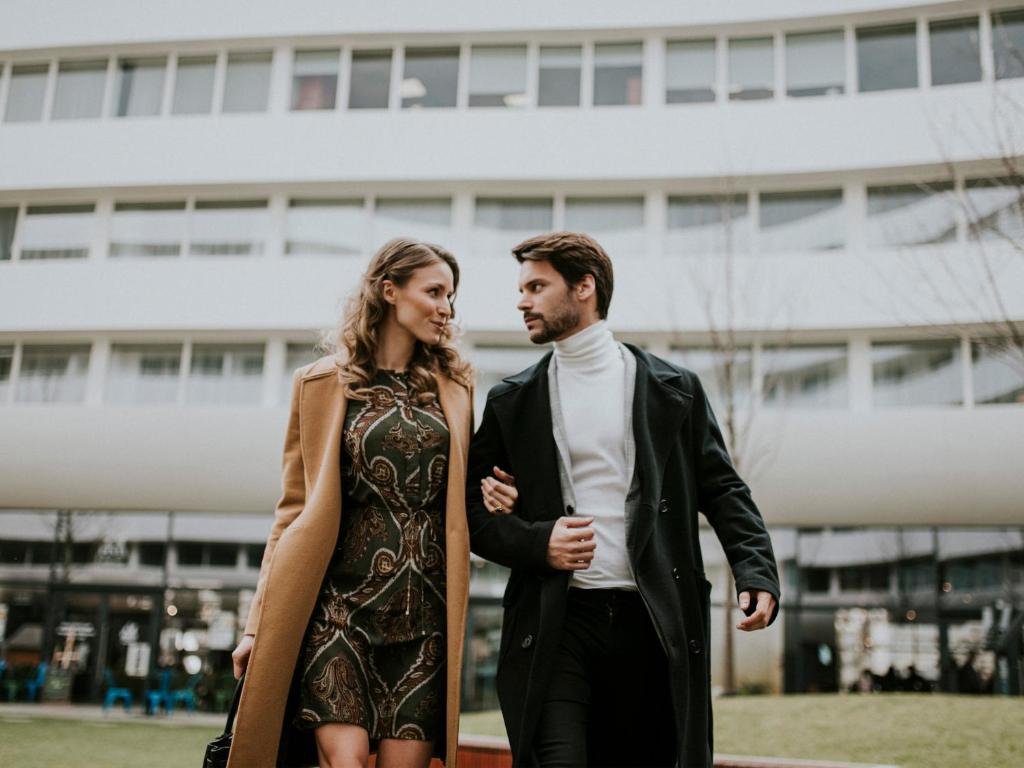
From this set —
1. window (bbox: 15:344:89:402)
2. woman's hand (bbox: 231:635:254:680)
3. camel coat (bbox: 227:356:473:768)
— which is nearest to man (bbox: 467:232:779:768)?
camel coat (bbox: 227:356:473:768)

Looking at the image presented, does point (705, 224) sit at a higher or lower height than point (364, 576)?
higher

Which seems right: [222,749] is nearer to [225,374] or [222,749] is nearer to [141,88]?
[225,374]

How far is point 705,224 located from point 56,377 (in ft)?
38.7

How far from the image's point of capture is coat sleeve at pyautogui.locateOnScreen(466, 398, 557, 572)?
3.21 m

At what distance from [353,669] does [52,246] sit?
59.7ft

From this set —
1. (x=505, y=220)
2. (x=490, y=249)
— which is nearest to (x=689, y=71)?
(x=505, y=220)

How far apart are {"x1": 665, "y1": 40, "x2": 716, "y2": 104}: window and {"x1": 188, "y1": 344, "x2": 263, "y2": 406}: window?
8741 mm

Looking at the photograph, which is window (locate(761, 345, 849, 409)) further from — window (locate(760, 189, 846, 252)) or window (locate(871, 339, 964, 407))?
window (locate(760, 189, 846, 252))

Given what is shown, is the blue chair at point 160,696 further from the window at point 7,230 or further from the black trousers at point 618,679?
the black trousers at point 618,679

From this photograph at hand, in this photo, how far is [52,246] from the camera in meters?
19.3

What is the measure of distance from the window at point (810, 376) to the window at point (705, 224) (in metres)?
1.95

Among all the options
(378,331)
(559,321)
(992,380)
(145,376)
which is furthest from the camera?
(145,376)

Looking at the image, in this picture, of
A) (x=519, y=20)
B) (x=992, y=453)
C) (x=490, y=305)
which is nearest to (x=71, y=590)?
(x=490, y=305)

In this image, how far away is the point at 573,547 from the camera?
3.12 m
